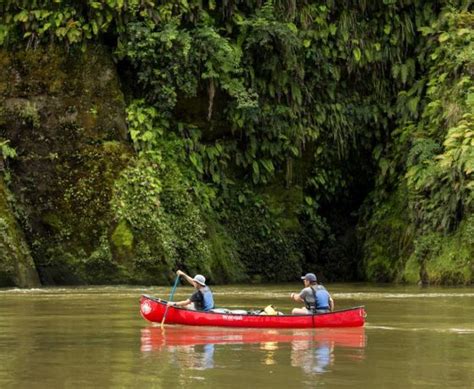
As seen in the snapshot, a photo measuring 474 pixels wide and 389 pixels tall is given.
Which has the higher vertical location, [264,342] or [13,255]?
[13,255]

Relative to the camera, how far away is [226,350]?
15820 millimetres

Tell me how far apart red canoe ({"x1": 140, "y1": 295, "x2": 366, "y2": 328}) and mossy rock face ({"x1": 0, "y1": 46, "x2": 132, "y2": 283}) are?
9558 mm

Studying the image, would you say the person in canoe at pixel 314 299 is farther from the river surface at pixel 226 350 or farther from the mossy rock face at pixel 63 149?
the mossy rock face at pixel 63 149

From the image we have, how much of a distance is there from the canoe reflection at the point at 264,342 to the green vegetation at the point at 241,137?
10.5 metres

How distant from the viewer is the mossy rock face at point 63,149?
93.9ft

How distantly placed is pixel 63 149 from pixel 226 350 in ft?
47.6

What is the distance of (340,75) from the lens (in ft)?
113

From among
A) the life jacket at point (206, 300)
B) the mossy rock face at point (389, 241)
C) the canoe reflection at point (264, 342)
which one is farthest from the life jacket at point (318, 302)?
the mossy rock face at point (389, 241)

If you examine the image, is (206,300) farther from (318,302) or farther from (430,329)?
(430,329)

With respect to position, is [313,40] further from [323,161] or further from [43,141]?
[43,141]

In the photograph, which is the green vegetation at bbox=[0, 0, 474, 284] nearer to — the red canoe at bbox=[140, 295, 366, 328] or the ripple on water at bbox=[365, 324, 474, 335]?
the red canoe at bbox=[140, 295, 366, 328]

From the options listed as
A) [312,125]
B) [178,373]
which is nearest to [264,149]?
[312,125]

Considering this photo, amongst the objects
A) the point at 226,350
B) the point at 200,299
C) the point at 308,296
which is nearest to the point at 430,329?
the point at 308,296

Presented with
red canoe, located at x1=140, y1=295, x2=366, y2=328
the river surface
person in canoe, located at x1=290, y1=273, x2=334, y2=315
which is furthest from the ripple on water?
person in canoe, located at x1=290, y1=273, x2=334, y2=315
